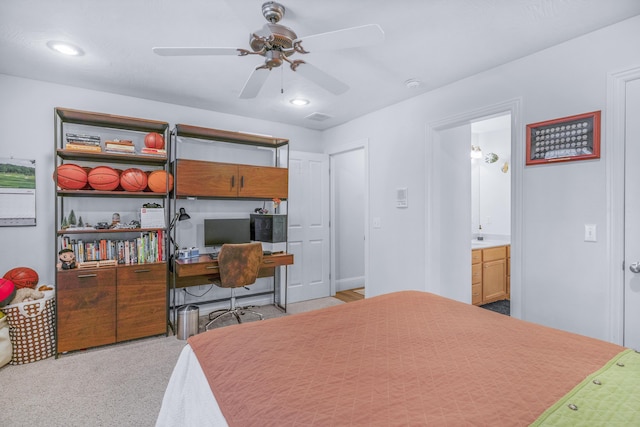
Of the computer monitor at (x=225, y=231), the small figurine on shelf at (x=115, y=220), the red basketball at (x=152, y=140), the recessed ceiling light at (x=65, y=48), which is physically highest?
the recessed ceiling light at (x=65, y=48)

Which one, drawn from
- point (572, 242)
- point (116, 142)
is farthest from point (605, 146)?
point (116, 142)

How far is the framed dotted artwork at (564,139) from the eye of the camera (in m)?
2.14

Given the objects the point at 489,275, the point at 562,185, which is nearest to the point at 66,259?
the point at 562,185

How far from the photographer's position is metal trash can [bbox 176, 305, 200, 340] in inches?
127

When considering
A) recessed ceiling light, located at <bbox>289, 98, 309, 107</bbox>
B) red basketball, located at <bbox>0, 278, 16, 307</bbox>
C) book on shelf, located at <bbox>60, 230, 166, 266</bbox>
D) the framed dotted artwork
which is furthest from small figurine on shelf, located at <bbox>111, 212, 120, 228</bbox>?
the framed dotted artwork

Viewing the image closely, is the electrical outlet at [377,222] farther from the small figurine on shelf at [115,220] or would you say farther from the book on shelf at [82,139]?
the book on shelf at [82,139]

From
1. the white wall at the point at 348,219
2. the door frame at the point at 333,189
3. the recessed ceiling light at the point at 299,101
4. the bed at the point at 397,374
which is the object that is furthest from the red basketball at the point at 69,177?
the white wall at the point at 348,219

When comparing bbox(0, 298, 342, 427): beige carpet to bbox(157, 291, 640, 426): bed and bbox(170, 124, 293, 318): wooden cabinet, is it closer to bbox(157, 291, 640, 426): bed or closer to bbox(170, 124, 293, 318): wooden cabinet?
bbox(170, 124, 293, 318): wooden cabinet

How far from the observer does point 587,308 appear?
7.18ft

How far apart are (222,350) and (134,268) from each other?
2.17m

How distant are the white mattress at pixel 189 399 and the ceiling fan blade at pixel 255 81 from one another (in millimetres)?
1618

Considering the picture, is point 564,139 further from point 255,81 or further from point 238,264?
point 238,264

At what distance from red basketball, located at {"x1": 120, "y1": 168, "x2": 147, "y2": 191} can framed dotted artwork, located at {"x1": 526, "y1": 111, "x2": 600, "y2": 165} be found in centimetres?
341

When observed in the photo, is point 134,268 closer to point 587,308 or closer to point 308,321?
point 308,321
